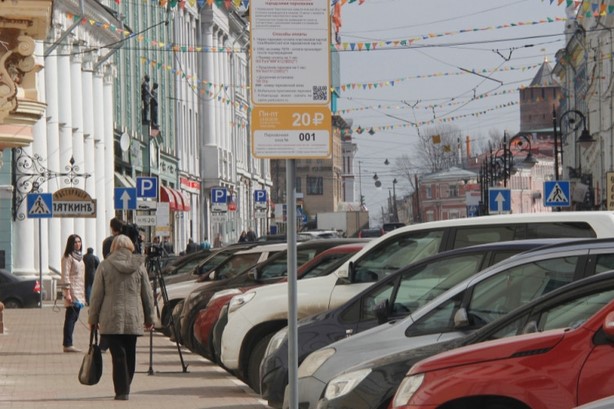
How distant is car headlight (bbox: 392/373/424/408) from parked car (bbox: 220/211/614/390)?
19.9ft

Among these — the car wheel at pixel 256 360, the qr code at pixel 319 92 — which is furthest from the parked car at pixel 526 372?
the car wheel at pixel 256 360

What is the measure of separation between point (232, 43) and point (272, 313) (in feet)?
262

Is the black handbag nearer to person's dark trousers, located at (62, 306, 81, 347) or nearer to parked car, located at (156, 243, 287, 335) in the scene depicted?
parked car, located at (156, 243, 287, 335)

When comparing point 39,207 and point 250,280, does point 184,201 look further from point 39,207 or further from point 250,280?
point 250,280

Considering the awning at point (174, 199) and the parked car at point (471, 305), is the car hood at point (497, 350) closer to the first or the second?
the parked car at point (471, 305)

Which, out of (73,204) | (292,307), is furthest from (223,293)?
(73,204)

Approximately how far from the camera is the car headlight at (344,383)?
10164 millimetres

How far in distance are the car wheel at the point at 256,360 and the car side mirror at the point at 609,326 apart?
32.5 ft

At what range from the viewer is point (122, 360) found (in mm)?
16609

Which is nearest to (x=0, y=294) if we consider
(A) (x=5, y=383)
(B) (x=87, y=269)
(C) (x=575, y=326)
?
(B) (x=87, y=269)

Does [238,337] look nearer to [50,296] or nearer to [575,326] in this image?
[575,326]

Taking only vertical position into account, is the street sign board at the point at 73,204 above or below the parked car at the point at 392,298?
above

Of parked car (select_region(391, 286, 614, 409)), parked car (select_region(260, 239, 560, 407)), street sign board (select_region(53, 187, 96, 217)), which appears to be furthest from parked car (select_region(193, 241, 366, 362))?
street sign board (select_region(53, 187, 96, 217))

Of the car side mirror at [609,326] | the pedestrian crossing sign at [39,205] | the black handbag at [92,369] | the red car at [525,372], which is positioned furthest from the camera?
the pedestrian crossing sign at [39,205]
